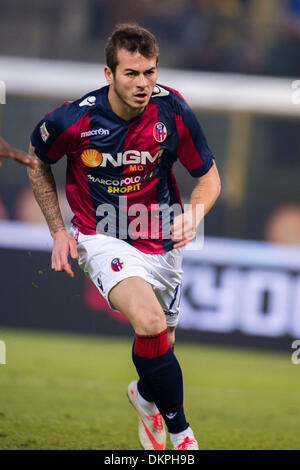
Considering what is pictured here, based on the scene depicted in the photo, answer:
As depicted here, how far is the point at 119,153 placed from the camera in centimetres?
403

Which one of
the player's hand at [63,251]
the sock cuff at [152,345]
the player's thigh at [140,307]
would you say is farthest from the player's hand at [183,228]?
the player's hand at [63,251]

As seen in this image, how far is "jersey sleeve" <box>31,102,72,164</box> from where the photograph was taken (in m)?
3.99

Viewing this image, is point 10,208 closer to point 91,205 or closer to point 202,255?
point 202,255

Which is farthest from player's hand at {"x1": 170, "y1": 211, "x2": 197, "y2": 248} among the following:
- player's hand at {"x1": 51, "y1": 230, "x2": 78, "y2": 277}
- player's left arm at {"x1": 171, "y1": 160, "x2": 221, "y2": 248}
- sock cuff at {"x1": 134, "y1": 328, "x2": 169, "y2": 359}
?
player's hand at {"x1": 51, "y1": 230, "x2": 78, "y2": 277}

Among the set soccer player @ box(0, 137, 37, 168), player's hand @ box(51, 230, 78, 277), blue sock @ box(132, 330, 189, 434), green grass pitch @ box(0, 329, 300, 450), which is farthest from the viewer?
green grass pitch @ box(0, 329, 300, 450)

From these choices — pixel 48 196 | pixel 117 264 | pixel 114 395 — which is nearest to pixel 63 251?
pixel 117 264

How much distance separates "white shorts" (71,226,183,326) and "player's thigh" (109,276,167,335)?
9 cm

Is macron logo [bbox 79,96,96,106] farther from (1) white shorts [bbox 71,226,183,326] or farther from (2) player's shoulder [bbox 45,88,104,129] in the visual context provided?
(1) white shorts [bbox 71,226,183,326]

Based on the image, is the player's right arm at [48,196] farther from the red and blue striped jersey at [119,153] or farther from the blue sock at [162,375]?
the blue sock at [162,375]

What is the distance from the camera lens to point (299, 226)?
8.86 m

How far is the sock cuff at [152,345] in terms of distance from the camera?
368cm

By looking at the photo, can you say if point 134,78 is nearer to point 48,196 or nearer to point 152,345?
point 48,196

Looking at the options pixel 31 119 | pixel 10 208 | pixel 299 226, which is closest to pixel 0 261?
pixel 10 208

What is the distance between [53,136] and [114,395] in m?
→ 2.60
